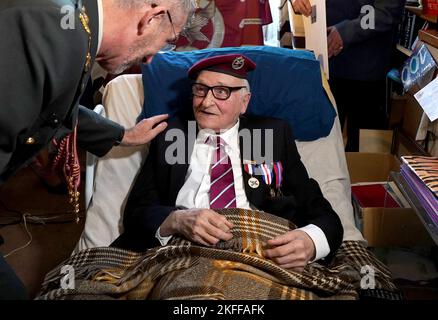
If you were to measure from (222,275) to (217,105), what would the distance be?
62cm

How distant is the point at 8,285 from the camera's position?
106cm

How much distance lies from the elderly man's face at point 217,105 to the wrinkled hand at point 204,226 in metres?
0.36

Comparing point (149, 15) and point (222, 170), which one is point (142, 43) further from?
point (222, 170)

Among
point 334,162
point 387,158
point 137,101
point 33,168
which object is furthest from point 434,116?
point 33,168

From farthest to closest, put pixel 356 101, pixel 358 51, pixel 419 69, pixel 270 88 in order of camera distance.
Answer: pixel 356 101, pixel 358 51, pixel 419 69, pixel 270 88

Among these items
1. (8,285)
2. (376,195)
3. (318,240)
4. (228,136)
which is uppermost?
(228,136)

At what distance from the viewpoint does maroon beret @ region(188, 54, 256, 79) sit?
1.59 metres

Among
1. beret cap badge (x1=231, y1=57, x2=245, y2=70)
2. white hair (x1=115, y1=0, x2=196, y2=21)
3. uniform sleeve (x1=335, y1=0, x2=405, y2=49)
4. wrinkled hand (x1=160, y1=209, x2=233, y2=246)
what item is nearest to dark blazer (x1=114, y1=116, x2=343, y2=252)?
wrinkled hand (x1=160, y1=209, x2=233, y2=246)

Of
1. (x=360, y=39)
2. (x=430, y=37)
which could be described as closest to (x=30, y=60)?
(x=430, y=37)

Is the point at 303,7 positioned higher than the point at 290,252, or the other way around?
the point at 303,7

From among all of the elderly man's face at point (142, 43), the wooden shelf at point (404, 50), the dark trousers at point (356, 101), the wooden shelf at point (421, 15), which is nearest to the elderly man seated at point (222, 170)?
the elderly man's face at point (142, 43)

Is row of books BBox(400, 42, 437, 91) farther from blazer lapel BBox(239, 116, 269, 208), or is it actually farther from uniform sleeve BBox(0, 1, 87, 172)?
uniform sleeve BBox(0, 1, 87, 172)

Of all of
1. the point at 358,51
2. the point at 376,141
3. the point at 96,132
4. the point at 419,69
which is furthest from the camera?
the point at 376,141

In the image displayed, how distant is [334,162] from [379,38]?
0.81 metres
